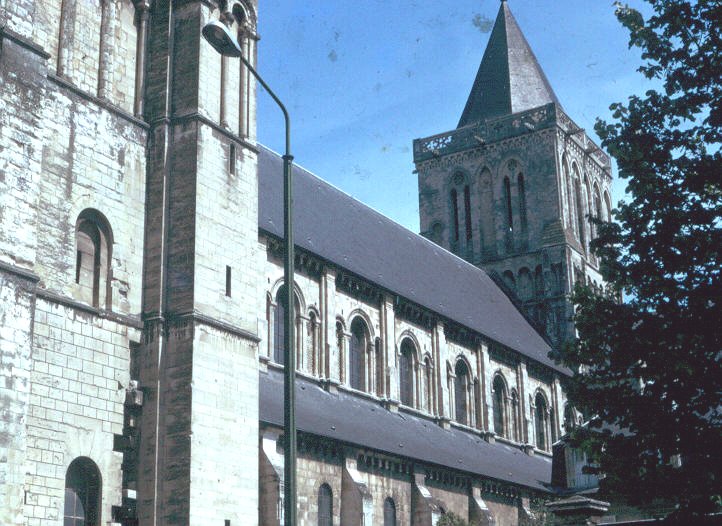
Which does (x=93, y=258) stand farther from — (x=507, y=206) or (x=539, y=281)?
(x=507, y=206)

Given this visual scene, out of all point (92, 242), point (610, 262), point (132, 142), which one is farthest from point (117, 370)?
point (610, 262)

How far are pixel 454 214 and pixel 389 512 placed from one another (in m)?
27.0

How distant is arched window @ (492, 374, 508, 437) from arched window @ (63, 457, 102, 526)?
22278mm

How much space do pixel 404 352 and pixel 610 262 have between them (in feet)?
64.9

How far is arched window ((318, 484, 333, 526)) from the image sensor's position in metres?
27.6

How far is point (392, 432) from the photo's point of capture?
31.8 m

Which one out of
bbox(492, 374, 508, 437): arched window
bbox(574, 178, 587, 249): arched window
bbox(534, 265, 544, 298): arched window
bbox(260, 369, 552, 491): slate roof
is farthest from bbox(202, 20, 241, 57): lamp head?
bbox(574, 178, 587, 249): arched window

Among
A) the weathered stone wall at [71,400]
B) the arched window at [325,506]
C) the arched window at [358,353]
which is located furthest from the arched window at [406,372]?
the weathered stone wall at [71,400]

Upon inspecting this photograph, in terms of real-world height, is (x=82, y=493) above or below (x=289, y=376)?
below

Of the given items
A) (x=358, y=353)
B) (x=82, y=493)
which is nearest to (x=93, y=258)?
(x=82, y=493)

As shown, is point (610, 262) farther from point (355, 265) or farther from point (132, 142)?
point (355, 265)

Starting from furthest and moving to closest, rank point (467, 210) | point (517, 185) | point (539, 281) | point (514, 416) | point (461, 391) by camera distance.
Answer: point (467, 210) < point (517, 185) < point (539, 281) < point (514, 416) < point (461, 391)

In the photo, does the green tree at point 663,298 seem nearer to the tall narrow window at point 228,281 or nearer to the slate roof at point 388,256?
the tall narrow window at point 228,281

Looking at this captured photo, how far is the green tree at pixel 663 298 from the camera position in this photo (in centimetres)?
1502
